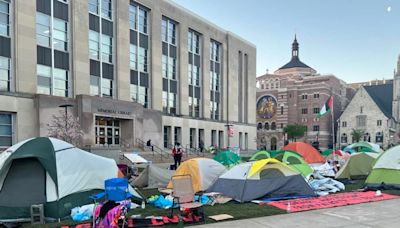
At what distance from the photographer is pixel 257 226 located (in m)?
7.79

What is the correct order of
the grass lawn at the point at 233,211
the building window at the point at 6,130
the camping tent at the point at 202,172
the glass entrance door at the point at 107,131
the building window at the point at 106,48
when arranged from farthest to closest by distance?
the building window at the point at 106,48 → the glass entrance door at the point at 107,131 → the building window at the point at 6,130 → the camping tent at the point at 202,172 → the grass lawn at the point at 233,211

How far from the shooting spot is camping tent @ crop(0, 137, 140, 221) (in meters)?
8.71

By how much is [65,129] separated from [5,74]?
20.3 ft

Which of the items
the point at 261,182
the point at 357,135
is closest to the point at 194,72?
the point at 261,182

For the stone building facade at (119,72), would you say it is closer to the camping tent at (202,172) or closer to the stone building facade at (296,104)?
the camping tent at (202,172)

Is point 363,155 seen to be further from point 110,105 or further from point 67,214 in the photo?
point 110,105

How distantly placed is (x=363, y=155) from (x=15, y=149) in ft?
50.7

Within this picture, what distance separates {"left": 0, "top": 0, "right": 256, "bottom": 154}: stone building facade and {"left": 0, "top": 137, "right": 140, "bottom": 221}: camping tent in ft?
59.7

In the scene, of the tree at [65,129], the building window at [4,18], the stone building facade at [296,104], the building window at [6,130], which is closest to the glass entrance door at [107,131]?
the tree at [65,129]

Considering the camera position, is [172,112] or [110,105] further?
[172,112]

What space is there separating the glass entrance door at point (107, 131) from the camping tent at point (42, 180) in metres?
22.8

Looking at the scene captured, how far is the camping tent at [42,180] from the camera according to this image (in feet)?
28.6

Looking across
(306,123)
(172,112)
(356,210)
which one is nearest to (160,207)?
(356,210)

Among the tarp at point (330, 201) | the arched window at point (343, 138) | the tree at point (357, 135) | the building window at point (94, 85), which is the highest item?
the building window at point (94, 85)
